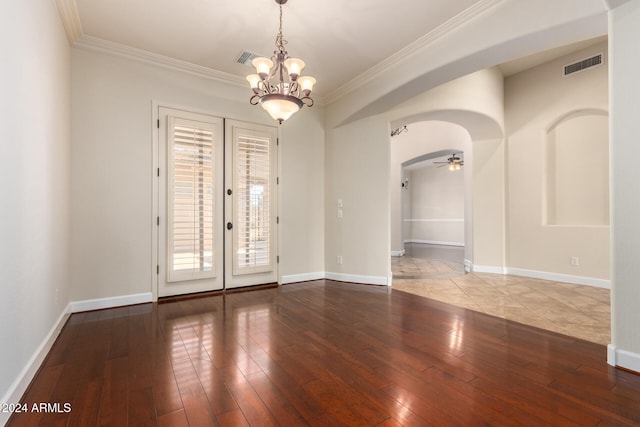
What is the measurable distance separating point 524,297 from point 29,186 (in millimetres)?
5599

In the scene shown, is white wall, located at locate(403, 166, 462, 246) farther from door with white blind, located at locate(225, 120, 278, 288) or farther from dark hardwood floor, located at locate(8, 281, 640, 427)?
dark hardwood floor, located at locate(8, 281, 640, 427)

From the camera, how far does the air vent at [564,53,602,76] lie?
4660 millimetres

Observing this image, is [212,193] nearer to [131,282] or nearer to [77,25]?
[131,282]

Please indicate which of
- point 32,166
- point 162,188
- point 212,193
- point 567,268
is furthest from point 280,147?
point 567,268

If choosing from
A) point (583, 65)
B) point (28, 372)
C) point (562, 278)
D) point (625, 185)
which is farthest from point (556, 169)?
point (28, 372)

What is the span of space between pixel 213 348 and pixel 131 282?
2008 mm

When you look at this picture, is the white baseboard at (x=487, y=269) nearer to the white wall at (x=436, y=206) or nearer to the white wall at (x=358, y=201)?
the white wall at (x=358, y=201)

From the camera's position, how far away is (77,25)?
3229mm

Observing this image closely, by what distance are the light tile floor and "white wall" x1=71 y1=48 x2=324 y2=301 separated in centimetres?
396

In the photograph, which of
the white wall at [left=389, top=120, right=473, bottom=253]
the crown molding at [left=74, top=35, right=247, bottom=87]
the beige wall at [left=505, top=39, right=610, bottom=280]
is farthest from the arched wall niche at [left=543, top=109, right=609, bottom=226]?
the crown molding at [left=74, top=35, right=247, bottom=87]

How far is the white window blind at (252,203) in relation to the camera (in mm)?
4609

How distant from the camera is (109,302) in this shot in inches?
144

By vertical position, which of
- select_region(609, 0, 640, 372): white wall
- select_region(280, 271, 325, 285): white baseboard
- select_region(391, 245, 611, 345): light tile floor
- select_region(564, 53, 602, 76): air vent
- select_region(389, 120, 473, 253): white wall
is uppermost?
select_region(564, 53, 602, 76): air vent

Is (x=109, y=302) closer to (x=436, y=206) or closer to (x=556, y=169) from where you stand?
(x=556, y=169)
